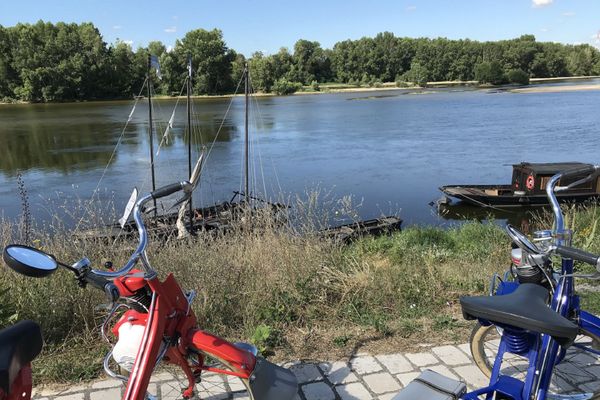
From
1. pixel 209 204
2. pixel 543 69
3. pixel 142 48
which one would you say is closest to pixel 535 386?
pixel 209 204

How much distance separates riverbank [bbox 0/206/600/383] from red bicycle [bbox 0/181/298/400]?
48.8 inches

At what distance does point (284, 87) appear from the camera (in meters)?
97.3

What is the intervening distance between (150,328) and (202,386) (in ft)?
3.96

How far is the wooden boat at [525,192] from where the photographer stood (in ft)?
58.9

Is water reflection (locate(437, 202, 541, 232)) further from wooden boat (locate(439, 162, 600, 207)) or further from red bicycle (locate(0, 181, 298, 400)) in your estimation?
red bicycle (locate(0, 181, 298, 400))

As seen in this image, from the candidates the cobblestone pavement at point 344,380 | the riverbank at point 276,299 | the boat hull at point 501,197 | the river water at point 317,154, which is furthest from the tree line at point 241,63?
Result: the cobblestone pavement at point 344,380

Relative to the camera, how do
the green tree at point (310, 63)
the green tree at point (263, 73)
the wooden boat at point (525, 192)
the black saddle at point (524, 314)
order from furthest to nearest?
the green tree at point (310, 63), the green tree at point (263, 73), the wooden boat at point (525, 192), the black saddle at point (524, 314)

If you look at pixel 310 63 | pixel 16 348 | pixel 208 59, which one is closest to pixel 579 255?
pixel 16 348

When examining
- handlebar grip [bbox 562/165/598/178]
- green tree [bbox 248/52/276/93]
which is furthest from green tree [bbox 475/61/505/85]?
handlebar grip [bbox 562/165/598/178]

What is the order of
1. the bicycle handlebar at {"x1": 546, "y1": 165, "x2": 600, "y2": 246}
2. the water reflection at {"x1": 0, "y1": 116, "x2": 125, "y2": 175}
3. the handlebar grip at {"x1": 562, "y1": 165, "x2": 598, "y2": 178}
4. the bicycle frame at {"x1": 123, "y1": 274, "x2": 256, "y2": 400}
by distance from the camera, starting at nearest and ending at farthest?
the bicycle frame at {"x1": 123, "y1": 274, "x2": 256, "y2": 400} < the bicycle handlebar at {"x1": 546, "y1": 165, "x2": 600, "y2": 246} < the handlebar grip at {"x1": 562, "y1": 165, "x2": 598, "y2": 178} < the water reflection at {"x1": 0, "y1": 116, "x2": 125, "y2": 175}

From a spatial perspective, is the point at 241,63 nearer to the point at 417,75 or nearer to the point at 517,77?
the point at 417,75

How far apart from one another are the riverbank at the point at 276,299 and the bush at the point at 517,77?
365 feet

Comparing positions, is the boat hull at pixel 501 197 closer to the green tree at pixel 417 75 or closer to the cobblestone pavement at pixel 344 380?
the cobblestone pavement at pixel 344 380

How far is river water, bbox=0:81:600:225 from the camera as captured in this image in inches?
798
